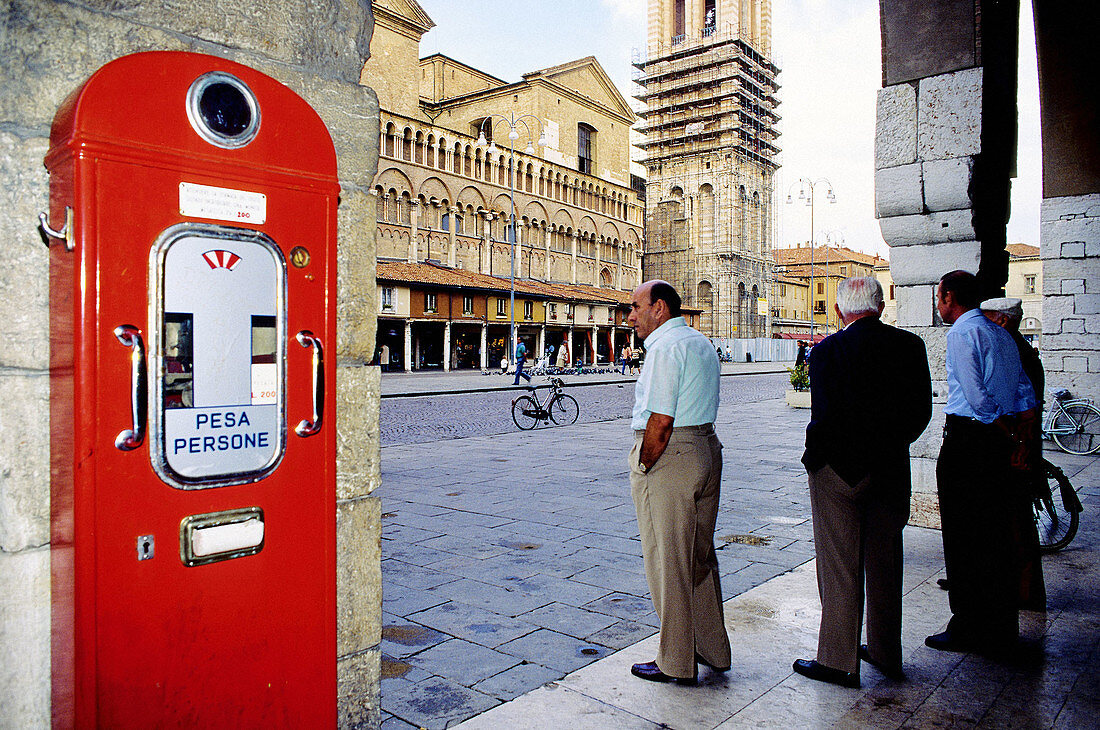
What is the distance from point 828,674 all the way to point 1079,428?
8.72m

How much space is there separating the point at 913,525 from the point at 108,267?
5.98 meters

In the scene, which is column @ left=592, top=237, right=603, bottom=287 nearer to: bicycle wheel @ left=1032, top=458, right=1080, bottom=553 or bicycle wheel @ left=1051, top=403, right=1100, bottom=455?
bicycle wheel @ left=1051, top=403, right=1100, bottom=455

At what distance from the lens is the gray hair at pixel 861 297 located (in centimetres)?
326

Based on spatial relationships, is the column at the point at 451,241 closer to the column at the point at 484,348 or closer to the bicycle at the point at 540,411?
the column at the point at 484,348

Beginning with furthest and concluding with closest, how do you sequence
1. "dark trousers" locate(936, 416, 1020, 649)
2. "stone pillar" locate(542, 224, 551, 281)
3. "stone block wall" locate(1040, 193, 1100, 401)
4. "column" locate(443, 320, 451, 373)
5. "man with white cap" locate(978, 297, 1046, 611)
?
"stone pillar" locate(542, 224, 551, 281)
"column" locate(443, 320, 451, 373)
"stone block wall" locate(1040, 193, 1100, 401)
"man with white cap" locate(978, 297, 1046, 611)
"dark trousers" locate(936, 416, 1020, 649)

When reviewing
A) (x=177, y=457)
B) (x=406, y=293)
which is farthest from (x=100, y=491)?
(x=406, y=293)

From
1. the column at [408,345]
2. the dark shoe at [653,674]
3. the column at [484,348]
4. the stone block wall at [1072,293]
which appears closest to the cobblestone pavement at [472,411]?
the stone block wall at [1072,293]

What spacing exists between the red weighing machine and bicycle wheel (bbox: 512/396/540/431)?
11.6m

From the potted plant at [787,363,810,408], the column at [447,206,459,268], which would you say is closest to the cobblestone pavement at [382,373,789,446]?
the potted plant at [787,363,810,408]

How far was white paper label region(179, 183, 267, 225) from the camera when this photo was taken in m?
1.82

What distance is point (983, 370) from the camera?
3785 millimetres

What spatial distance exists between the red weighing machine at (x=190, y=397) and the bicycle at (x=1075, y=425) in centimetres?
1048

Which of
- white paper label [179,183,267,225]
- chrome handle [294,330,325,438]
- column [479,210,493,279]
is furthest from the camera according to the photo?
column [479,210,493,279]

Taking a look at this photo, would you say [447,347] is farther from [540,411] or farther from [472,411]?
[540,411]
